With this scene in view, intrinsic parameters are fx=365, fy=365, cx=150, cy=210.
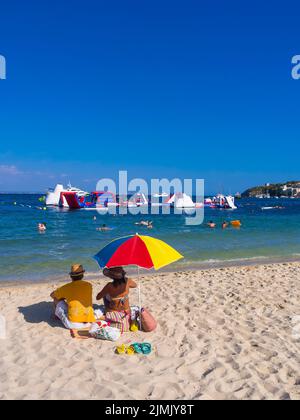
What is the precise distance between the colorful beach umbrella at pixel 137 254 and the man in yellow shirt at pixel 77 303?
58cm

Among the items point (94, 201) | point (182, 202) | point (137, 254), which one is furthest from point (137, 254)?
point (94, 201)

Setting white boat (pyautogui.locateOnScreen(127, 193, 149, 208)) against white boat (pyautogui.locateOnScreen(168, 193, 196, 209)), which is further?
white boat (pyautogui.locateOnScreen(127, 193, 149, 208))

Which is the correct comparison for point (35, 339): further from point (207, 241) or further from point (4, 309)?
point (207, 241)

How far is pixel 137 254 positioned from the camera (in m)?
5.92

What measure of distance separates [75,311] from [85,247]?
43.0 feet

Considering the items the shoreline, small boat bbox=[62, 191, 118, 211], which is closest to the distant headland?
small boat bbox=[62, 191, 118, 211]

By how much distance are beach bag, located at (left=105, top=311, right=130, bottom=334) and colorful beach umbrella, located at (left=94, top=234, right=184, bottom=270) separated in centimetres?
100

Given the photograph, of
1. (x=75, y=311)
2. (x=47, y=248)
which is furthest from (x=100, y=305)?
(x=47, y=248)

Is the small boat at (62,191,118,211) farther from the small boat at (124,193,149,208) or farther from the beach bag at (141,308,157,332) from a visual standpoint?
the beach bag at (141,308,157,332)

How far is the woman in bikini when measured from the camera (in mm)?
6309

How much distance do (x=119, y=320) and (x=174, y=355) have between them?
1303 mm

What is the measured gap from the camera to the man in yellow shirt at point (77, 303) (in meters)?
6.18

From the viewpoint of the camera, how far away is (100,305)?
25.8 ft

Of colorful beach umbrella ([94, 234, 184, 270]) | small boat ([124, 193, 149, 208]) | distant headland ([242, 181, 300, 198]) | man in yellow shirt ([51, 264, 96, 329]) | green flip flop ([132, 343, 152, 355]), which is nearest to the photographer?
green flip flop ([132, 343, 152, 355])
